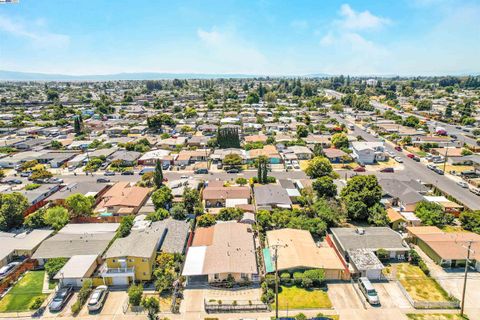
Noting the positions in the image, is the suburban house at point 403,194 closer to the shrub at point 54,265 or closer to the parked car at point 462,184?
the parked car at point 462,184

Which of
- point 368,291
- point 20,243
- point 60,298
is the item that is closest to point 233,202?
point 368,291

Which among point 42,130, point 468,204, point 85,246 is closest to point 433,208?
point 468,204

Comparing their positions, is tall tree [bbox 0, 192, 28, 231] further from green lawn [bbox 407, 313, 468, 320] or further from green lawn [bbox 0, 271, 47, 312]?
green lawn [bbox 407, 313, 468, 320]

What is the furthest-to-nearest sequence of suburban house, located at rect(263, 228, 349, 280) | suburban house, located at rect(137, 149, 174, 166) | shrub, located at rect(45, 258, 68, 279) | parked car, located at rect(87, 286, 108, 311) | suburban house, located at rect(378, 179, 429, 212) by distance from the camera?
suburban house, located at rect(137, 149, 174, 166) → suburban house, located at rect(378, 179, 429, 212) → shrub, located at rect(45, 258, 68, 279) → suburban house, located at rect(263, 228, 349, 280) → parked car, located at rect(87, 286, 108, 311)

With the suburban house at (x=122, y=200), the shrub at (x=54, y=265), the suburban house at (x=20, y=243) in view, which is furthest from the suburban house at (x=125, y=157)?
the shrub at (x=54, y=265)

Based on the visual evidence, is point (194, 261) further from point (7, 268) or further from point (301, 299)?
point (7, 268)

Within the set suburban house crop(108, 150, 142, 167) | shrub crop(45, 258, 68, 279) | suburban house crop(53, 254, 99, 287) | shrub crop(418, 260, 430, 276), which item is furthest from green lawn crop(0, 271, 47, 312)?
suburban house crop(108, 150, 142, 167)

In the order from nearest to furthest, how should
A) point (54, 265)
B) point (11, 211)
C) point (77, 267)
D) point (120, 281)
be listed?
1. point (120, 281)
2. point (77, 267)
3. point (54, 265)
4. point (11, 211)
